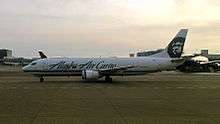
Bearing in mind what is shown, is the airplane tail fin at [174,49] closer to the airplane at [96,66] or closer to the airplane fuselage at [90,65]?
the airplane at [96,66]

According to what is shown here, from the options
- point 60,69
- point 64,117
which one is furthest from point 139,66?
point 64,117

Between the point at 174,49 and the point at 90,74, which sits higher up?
the point at 174,49

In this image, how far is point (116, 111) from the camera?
61.0 ft

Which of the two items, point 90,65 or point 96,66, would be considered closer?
point 90,65

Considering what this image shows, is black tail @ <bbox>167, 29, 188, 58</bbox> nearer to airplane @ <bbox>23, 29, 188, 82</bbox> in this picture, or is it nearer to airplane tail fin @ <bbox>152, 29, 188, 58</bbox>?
airplane tail fin @ <bbox>152, 29, 188, 58</bbox>

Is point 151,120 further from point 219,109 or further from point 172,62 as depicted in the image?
point 172,62

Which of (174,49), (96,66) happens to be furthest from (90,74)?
(174,49)

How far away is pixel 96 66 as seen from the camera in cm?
5078

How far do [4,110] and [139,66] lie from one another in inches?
1313

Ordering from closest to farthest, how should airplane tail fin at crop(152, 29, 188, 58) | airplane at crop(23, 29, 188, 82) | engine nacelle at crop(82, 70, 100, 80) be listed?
1. engine nacelle at crop(82, 70, 100, 80)
2. airplane at crop(23, 29, 188, 82)
3. airplane tail fin at crop(152, 29, 188, 58)

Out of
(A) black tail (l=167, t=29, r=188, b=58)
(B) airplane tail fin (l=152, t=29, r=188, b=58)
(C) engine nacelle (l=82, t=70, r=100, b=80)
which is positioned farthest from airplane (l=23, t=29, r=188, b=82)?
(A) black tail (l=167, t=29, r=188, b=58)

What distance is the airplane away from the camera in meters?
49.7

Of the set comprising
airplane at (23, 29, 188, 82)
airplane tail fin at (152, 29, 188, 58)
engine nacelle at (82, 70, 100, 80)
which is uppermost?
airplane tail fin at (152, 29, 188, 58)

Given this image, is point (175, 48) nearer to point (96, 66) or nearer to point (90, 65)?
point (96, 66)
